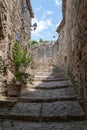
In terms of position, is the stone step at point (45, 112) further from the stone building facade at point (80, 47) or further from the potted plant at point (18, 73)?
the potted plant at point (18, 73)

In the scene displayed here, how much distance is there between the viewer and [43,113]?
4879 millimetres

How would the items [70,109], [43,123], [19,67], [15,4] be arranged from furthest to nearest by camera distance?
[15,4]
[19,67]
[70,109]
[43,123]

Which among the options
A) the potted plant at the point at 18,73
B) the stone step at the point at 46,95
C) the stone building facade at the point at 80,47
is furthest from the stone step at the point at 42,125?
the potted plant at the point at 18,73

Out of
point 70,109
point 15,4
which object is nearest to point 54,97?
point 70,109

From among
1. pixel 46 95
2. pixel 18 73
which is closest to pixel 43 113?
pixel 46 95

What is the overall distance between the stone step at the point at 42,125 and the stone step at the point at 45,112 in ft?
0.59

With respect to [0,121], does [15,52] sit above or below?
above

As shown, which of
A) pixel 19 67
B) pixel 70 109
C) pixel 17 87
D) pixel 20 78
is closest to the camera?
pixel 70 109

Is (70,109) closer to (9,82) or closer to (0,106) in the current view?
(0,106)

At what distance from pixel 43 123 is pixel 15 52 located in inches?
173

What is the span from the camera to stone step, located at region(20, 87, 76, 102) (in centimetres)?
592

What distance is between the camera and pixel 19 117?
15.5ft

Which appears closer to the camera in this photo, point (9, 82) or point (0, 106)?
point (0, 106)

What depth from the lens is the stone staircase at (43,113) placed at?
425 cm
